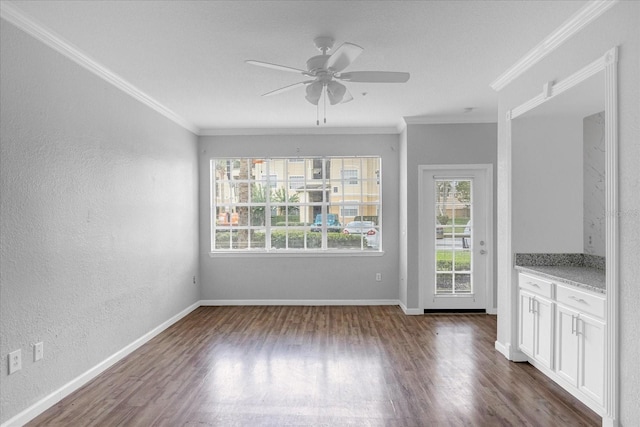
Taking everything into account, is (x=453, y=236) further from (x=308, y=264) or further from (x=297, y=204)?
(x=297, y=204)

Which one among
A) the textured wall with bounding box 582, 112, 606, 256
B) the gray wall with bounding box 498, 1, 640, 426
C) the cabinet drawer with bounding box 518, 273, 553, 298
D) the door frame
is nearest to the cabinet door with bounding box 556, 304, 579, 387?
the cabinet drawer with bounding box 518, 273, 553, 298

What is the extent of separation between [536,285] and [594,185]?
123 cm

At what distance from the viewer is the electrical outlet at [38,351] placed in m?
2.75

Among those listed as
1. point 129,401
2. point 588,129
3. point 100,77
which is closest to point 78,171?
point 100,77

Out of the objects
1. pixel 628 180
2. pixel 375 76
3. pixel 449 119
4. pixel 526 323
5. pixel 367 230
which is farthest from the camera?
pixel 367 230

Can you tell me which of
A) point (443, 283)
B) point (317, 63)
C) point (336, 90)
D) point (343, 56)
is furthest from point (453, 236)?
point (343, 56)

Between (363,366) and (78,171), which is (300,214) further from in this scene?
(78,171)

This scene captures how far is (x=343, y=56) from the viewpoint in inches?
104

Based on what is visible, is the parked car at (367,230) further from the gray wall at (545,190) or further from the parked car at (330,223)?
the gray wall at (545,190)

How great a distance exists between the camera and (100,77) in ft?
11.7

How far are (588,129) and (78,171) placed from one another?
467cm

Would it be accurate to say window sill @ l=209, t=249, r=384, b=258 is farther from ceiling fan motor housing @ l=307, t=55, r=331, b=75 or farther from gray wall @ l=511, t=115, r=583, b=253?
ceiling fan motor housing @ l=307, t=55, r=331, b=75

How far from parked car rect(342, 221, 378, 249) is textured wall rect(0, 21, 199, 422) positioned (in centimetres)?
285

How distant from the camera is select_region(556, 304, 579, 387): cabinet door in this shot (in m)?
2.86
